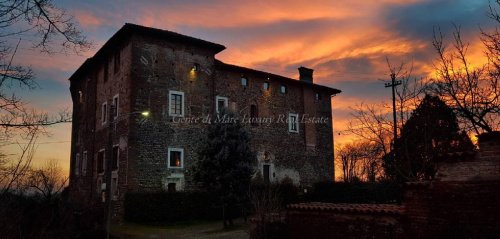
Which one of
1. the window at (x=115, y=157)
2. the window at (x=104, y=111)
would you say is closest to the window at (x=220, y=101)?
the window at (x=115, y=157)

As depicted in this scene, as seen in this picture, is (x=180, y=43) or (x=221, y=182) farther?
(x=180, y=43)

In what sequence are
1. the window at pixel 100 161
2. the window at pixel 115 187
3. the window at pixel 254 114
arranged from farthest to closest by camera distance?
the window at pixel 254 114
the window at pixel 100 161
the window at pixel 115 187

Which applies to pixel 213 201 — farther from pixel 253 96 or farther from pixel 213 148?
pixel 253 96

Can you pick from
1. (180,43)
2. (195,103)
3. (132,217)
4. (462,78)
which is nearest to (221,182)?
(132,217)

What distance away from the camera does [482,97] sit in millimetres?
11859

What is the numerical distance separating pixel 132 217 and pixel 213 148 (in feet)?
20.0

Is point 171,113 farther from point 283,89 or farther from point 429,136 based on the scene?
point 429,136

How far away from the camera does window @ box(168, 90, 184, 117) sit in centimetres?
2628

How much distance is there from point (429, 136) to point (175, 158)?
1597 cm

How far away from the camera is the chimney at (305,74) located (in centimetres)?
3722

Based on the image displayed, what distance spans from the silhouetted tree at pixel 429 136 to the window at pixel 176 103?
14.2m

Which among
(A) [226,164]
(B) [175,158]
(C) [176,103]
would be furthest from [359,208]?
(C) [176,103]

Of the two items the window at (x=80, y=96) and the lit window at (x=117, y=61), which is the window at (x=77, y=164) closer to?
the window at (x=80, y=96)

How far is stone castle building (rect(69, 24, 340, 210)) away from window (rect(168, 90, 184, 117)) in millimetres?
64
